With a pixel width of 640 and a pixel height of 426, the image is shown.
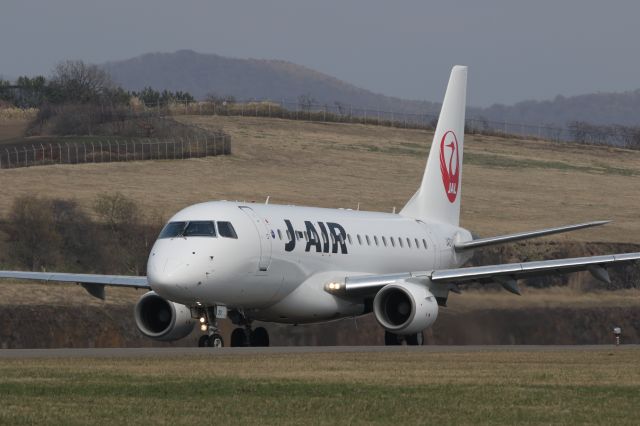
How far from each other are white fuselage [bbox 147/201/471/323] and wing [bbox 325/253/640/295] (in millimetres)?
607

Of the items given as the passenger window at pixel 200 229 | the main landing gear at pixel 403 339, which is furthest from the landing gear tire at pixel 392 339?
the passenger window at pixel 200 229

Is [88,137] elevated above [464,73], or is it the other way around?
[464,73]

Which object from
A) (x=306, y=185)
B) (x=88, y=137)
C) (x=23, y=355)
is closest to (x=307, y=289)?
(x=23, y=355)

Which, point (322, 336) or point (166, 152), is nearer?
point (322, 336)

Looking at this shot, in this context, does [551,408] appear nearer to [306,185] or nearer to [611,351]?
[611,351]

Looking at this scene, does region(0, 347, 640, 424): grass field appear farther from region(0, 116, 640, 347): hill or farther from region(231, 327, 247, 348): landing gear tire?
region(0, 116, 640, 347): hill

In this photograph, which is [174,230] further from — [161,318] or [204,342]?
[161,318]

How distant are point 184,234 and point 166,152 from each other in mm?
55876

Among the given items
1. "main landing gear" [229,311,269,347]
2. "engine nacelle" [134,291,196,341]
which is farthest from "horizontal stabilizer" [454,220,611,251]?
"engine nacelle" [134,291,196,341]

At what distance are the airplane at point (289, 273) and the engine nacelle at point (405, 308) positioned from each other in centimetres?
3

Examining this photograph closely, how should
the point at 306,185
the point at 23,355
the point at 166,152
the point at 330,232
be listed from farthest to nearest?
the point at 166,152, the point at 306,185, the point at 330,232, the point at 23,355

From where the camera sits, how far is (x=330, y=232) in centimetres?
4006

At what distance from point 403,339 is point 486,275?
10.5ft

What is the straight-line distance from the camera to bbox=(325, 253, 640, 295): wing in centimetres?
3816
